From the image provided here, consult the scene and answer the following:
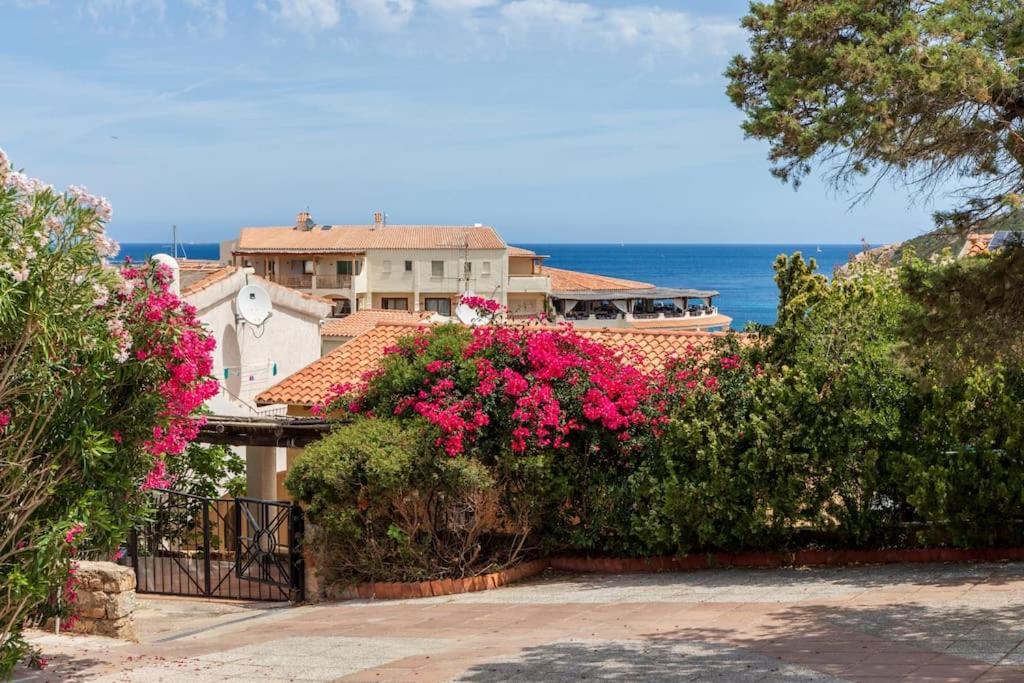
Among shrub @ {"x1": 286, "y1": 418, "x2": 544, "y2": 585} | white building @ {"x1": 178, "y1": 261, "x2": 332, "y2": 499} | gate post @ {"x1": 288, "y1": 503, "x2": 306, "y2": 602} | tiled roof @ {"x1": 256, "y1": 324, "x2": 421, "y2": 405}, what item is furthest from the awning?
shrub @ {"x1": 286, "y1": 418, "x2": 544, "y2": 585}

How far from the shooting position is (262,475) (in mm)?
23500

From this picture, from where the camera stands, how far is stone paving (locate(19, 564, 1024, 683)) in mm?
9344

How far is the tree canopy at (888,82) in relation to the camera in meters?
7.59

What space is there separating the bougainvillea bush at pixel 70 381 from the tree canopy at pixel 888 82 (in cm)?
501

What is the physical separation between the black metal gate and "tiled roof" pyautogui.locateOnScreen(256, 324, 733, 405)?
2.40 metres

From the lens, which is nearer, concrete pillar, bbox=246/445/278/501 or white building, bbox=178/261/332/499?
concrete pillar, bbox=246/445/278/501

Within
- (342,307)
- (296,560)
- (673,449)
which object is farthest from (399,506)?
(342,307)

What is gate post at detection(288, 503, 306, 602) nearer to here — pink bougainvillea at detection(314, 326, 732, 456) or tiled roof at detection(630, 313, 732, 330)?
pink bougainvillea at detection(314, 326, 732, 456)

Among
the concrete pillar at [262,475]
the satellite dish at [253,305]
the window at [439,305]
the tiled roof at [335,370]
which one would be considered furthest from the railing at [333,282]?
the concrete pillar at [262,475]

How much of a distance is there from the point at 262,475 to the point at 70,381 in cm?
1482

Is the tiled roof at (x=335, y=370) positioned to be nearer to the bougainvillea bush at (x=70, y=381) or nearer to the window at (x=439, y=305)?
the bougainvillea bush at (x=70, y=381)

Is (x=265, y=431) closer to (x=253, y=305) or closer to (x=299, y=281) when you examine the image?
(x=253, y=305)

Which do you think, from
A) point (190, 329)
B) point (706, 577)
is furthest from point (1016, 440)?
point (190, 329)

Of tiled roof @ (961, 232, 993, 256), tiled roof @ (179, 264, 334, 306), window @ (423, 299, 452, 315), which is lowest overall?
tiled roof @ (961, 232, 993, 256)
